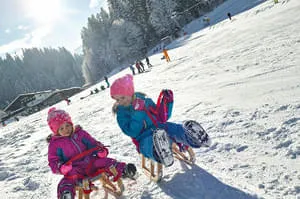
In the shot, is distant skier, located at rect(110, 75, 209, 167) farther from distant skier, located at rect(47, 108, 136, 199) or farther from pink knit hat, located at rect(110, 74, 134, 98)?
distant skier, located at rect(47, 108, 136, 199)

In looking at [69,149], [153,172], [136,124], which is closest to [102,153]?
[69,149]

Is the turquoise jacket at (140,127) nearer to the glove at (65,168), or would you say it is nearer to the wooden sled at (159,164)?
the wooden sled at (159,164)

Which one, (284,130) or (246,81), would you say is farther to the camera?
(246,81)

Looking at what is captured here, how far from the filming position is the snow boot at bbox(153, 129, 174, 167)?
2.95 metres

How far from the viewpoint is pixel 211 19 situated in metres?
40.1

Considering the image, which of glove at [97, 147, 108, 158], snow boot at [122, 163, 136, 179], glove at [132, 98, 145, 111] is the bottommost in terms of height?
snow boot at [122, 163, 136, 179]

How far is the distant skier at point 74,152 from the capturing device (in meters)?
3.34

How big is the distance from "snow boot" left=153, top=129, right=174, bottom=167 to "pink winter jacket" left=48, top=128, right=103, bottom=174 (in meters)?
1.00

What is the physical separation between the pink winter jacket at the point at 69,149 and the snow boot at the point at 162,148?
1.00 metres

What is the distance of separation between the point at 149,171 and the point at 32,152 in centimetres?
592

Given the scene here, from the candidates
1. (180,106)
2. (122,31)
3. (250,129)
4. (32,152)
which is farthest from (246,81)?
(122,31)

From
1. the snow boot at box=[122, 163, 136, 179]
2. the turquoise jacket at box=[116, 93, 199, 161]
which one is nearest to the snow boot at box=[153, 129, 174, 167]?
the turquoise jacket at box=[116, 93, 199, 161]

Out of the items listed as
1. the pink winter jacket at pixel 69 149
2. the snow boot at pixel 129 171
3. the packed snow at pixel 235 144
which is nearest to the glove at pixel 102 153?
the pink winter jacket at pixel 69 149

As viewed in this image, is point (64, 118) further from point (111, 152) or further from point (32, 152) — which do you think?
point (32, 152)
